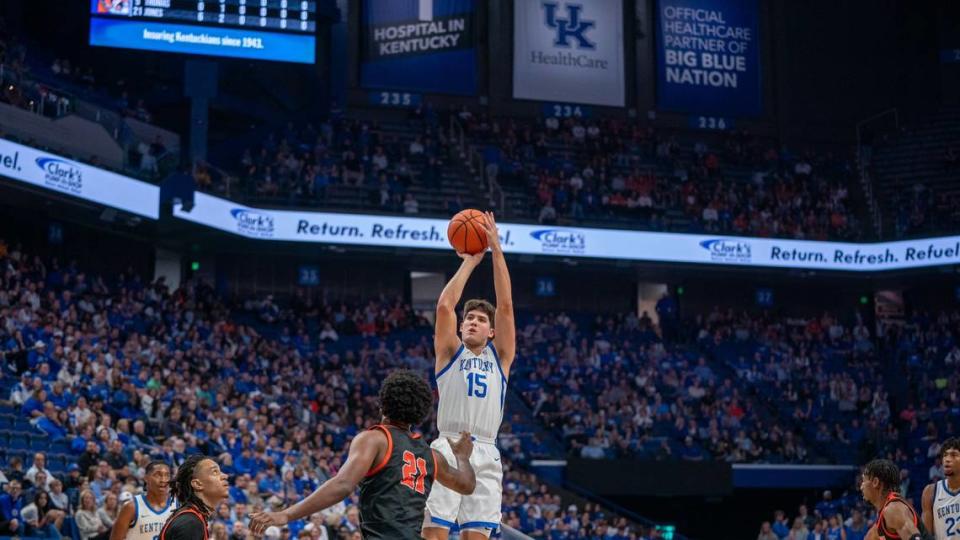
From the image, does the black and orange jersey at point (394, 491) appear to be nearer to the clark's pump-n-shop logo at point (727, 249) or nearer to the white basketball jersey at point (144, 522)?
the white basketball jersey at point (144, 522)

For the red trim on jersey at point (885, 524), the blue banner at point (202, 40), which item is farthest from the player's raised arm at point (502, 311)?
the blue banner at point (202, 40)

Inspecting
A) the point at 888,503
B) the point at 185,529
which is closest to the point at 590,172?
the point at 888,503

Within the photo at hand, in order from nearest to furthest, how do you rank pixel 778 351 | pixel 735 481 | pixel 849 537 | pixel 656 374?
pixel 849 537 → pixel 735 481 → pixel 656 374 → pixel 778 351

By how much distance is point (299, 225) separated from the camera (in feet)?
99.2

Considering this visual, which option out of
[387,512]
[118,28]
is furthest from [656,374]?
[387,512]

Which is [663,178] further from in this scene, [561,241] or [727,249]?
[561,241]

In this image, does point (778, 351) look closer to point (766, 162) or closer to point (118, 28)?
point (766, 162)

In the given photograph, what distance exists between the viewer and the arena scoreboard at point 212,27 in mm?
27031

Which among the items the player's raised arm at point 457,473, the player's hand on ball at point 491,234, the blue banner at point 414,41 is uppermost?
the blue banner at point 414,41

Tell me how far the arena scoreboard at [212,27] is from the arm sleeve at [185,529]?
21807 millimetres

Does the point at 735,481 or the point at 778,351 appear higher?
the point at 778,351

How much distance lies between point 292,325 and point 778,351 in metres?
13.5

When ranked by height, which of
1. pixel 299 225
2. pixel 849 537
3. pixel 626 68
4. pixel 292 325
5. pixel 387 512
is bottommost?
pixel 849 537

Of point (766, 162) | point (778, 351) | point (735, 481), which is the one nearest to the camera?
point (735, 481)
